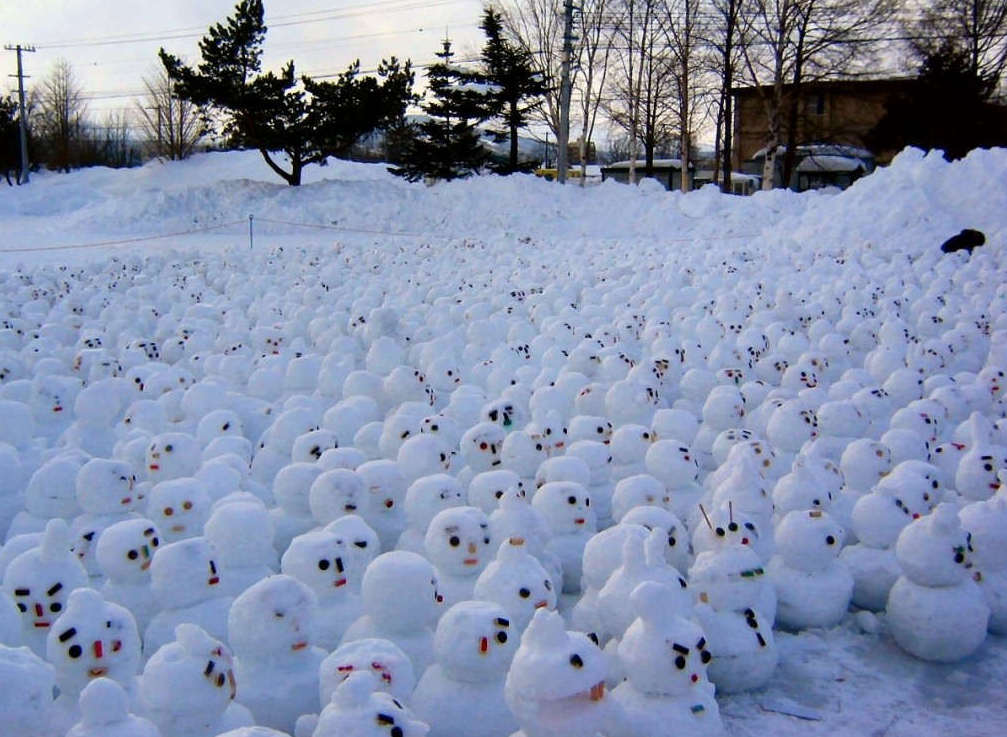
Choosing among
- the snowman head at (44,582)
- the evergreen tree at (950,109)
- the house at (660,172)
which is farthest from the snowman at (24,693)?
the house at (660,172)

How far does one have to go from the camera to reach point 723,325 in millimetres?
8414

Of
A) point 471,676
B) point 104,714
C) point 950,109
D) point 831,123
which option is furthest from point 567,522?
point 831,123

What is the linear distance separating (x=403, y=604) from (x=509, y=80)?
88.3ft

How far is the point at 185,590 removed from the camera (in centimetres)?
353

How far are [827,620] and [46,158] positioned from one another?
46749 millimetres

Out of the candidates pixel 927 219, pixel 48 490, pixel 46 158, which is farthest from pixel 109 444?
pixel 46 158

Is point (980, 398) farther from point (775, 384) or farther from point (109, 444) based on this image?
point (109, 444)

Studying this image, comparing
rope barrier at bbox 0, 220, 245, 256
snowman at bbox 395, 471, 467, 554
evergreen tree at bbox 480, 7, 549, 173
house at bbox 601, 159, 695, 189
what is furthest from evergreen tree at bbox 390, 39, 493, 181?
snowman at bbox 395, 471, 467, 554

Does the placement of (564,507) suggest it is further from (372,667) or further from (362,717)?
(362,717)

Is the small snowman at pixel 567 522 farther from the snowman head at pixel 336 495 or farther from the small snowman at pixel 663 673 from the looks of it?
the small snowman at pixel 663 673

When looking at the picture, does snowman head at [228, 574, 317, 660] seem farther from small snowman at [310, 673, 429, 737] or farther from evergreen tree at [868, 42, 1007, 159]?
evergreen tree at [868, 42, 1007, 159]

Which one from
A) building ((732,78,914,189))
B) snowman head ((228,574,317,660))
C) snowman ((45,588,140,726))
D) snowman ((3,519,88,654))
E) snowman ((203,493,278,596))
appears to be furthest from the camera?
building ((732,78,914,189))

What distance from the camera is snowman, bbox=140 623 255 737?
270 cm

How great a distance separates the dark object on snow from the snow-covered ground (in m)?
0.20
